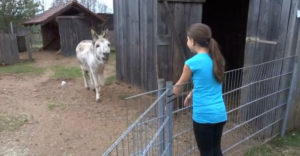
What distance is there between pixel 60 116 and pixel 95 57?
5.37ft

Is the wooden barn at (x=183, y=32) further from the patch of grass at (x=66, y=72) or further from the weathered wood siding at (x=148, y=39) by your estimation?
the patch of grass at (x=66, y=72)

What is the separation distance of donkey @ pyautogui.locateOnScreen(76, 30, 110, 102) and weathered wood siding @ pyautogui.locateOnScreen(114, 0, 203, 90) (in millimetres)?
1086

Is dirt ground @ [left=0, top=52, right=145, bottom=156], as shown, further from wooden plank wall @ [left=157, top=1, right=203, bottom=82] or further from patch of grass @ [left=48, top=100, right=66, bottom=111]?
wooden plank wall @ [left=157, top=1, right=203, bottom=82]

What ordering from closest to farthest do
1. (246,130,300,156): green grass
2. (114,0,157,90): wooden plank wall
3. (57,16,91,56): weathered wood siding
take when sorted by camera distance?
(246,130,300,156): green grass
(114,0,157,90): wooden plank wall
(57,16,91,56): weathered wood siding

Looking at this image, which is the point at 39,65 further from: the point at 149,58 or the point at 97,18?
the point at 149,58

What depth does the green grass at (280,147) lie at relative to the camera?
3.69 metres

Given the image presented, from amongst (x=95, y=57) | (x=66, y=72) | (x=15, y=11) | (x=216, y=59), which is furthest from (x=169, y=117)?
(x=15, y=11)

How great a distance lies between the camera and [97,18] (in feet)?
47.4

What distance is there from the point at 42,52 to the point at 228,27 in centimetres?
1064

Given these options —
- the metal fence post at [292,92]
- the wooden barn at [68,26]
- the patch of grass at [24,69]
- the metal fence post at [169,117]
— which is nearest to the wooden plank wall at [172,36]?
the metal fence post at [292,92]

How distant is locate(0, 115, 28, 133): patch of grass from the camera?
4637mm

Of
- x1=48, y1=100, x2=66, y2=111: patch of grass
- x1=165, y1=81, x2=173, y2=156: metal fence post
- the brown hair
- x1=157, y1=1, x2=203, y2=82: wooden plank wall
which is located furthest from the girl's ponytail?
x1=48, y1=100, x2=66, y2=111: patch of grass

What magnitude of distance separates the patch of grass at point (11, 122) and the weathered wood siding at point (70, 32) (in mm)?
7933

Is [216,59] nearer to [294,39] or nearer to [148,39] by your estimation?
[294,39]
